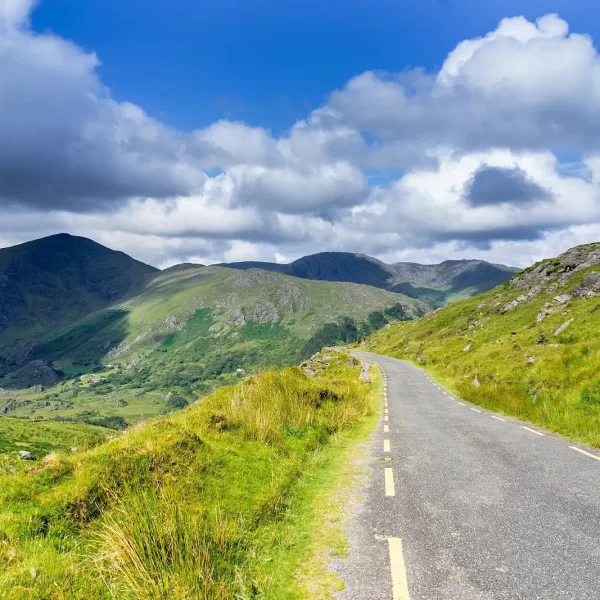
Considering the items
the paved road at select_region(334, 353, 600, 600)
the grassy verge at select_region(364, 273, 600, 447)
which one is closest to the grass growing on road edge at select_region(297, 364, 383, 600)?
the paved road at select_region(334, 353, 600, 600)

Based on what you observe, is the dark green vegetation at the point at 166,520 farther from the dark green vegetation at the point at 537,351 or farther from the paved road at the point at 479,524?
the dark green vegetation at the point at 537,351

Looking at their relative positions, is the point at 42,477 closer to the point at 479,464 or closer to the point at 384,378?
the point at 479,464

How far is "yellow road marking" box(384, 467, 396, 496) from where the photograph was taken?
9.15m

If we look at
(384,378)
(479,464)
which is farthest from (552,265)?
(479,464)

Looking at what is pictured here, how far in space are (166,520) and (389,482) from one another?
5857 mm

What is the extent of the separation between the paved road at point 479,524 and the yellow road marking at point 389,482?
0.02 metres

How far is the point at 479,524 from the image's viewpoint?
287 inches

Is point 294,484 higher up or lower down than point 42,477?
lower down

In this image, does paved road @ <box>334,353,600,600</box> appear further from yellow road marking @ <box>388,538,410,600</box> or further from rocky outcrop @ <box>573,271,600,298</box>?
rocky outcrop @ <box>573,271,600,298</box>

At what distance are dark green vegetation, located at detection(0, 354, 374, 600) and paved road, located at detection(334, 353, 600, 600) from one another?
1.05m

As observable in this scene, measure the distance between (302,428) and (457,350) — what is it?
156 feet

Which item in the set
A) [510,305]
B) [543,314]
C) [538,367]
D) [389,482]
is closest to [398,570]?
[389,482]

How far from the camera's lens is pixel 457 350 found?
5628 cm

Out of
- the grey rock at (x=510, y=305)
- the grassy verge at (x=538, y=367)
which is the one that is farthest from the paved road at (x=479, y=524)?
the grey rock at (x=510, y=305)
